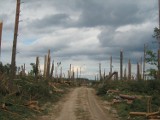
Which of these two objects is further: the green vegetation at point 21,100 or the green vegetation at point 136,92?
the green vegetation at point 136,92

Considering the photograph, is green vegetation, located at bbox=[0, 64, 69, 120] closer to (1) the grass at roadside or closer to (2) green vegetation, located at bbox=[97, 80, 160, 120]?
(1) the grass at roadside

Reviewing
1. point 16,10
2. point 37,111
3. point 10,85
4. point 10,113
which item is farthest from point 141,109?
point 16,10

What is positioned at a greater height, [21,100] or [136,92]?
[136,92]

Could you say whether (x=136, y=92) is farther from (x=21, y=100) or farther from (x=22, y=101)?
(x=22, y=101)

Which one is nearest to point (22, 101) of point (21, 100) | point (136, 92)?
point (21, 100)

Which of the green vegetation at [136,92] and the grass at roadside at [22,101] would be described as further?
the green vegetation at [136,92]

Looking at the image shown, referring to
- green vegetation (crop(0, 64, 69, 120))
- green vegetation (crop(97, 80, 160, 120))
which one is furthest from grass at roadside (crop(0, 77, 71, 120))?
green vegetation (crop(97, 80, 160, 120))

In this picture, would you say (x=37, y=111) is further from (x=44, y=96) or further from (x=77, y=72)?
(x=77, y=72)

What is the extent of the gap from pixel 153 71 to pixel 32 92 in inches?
385

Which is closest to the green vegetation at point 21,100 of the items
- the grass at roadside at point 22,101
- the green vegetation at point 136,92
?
the grass at roadside at point 22,101

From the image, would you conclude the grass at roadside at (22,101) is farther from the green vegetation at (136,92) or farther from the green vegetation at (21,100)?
the green vegetation at (136,92)

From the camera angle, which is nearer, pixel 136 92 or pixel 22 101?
pixel 22 101

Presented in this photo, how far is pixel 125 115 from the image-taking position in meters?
20.9

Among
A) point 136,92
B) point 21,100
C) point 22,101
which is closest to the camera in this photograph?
point 22,101
